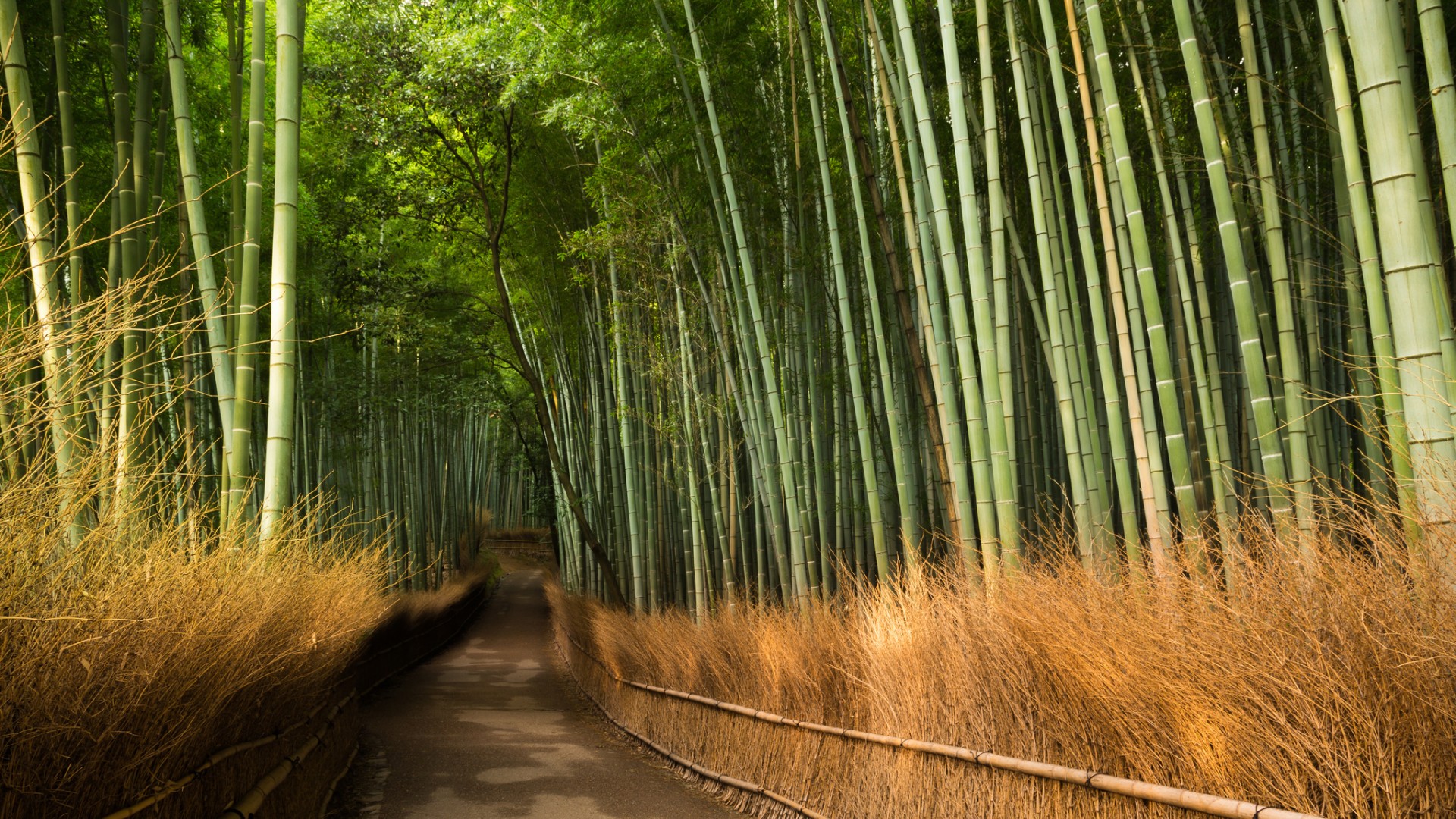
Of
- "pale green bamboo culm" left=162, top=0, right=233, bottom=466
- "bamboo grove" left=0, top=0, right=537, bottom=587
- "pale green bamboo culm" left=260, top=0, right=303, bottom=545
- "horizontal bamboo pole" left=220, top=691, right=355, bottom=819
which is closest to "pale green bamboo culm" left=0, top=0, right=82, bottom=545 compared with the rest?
"bamboo grove" left=0, top=0, right=537, bottom=587

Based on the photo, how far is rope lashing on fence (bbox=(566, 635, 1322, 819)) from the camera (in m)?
1.96

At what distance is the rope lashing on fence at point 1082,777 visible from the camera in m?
1.96

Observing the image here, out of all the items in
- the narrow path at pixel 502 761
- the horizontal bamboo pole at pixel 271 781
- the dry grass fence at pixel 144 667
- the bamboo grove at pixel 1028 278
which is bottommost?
the narrow path at pixel 502 761

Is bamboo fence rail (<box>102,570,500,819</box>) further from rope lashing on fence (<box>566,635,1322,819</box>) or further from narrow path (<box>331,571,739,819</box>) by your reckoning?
rope lashing on fence (<box>566,635,1322,819</box>)

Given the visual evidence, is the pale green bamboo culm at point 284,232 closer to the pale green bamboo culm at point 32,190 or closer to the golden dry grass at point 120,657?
the golden dry grass at point 120,657

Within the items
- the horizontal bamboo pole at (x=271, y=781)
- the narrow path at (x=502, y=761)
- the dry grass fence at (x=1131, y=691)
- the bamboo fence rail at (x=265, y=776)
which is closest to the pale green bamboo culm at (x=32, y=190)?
the bamboo fence rail at (x=265, y=776)

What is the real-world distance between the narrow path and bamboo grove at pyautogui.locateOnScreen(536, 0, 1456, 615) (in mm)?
1150

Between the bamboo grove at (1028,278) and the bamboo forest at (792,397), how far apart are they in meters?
0.03

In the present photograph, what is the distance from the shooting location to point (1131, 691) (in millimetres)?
2357

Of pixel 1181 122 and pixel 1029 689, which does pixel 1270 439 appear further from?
pixel 1181 122

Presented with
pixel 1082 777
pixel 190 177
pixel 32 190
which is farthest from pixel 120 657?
pixel 190 177

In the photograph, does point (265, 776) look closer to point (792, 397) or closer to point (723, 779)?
point (723, 779)

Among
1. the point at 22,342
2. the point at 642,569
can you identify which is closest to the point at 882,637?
the point at 22,342

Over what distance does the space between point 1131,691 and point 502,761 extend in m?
4.04
